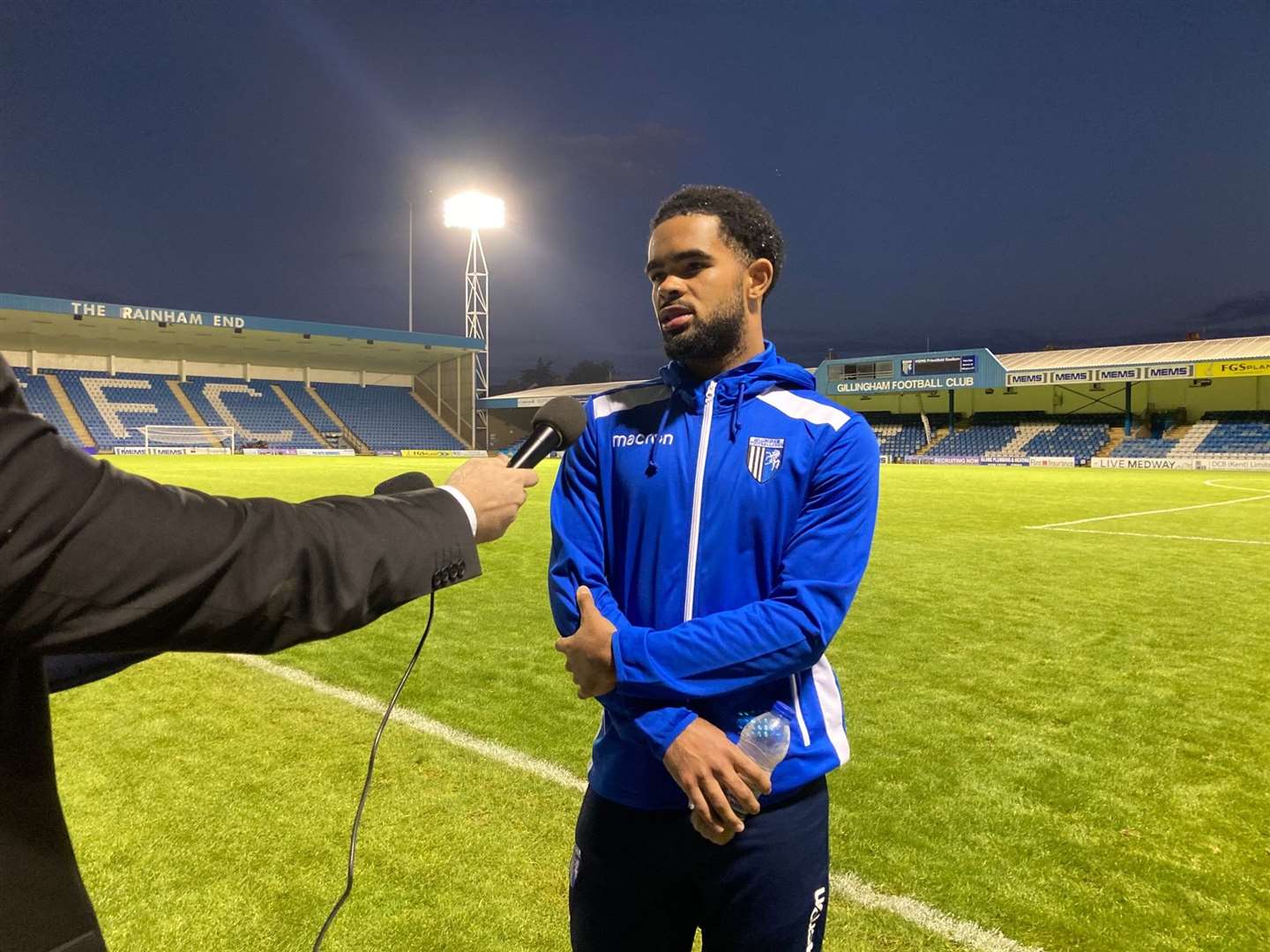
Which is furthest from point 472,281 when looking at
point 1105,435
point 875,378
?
point 1105,435

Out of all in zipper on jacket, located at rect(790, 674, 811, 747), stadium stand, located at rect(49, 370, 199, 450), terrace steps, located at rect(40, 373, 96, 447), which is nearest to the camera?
zipper on jacket, located at rect(790, 674, 811, 747)

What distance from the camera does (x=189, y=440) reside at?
46156mm

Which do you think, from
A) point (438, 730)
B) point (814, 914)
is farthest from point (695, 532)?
point (438, 730)

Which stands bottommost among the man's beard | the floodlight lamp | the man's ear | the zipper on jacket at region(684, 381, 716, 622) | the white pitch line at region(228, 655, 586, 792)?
the white pitch line at region(228, 655, 586, 792)

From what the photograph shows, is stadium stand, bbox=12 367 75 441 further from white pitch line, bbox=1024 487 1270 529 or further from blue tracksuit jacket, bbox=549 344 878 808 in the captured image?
blue tracksuit jacket, bbox=549 344 878 808

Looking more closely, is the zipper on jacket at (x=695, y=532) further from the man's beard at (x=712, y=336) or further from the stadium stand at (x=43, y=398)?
the stadium stand at (x=43, y=398)

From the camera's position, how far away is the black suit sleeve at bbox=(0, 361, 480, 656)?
0.84 meters

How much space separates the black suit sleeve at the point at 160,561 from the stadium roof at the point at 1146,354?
154 feet

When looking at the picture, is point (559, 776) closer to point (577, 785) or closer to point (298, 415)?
point (577, 785)

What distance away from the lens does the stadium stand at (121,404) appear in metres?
44.5

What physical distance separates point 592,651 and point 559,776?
94.7 inches

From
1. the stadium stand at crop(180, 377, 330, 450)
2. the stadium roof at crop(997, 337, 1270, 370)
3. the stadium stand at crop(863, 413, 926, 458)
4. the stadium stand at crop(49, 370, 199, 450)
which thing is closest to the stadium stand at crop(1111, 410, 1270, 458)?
the stadium roof at crop(997, 337, 1270, 370)

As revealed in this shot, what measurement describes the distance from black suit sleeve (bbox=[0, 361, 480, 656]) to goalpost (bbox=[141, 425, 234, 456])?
49.5m

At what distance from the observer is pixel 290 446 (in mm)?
49938
